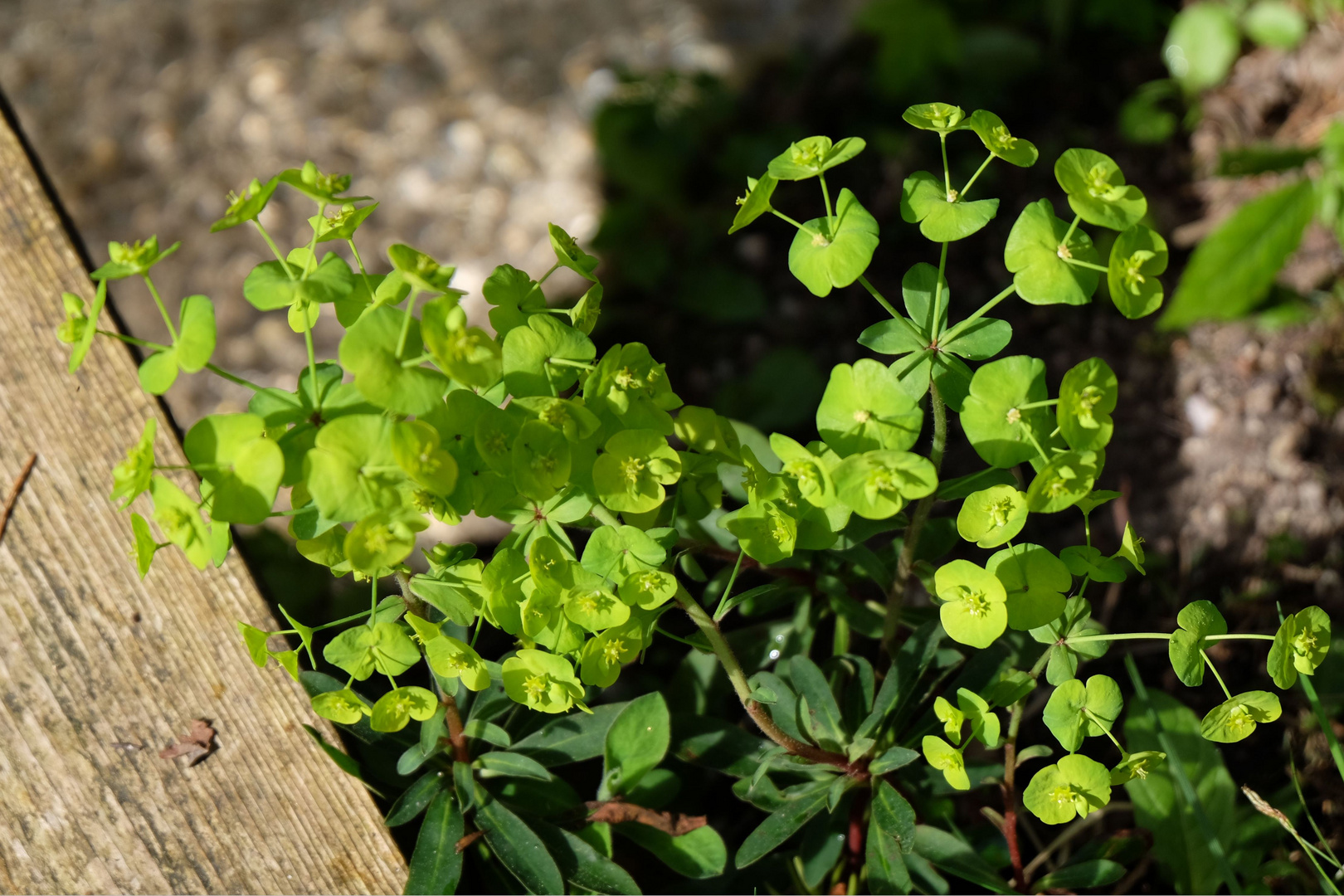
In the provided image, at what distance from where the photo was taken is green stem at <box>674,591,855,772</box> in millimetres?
1186

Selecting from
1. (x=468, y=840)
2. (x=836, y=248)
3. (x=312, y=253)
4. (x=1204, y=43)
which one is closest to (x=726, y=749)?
(x=468, y=840)

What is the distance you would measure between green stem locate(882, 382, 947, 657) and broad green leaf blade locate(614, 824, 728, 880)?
15.1 inches

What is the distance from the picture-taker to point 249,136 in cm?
361

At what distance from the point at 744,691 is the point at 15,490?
1.12 m

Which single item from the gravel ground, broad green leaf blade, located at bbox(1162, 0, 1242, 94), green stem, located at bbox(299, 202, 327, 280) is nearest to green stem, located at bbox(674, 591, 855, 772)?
green stem, located at bbox(299, 202, 327, 280)

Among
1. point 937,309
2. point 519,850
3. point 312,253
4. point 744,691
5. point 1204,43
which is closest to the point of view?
point 312,253

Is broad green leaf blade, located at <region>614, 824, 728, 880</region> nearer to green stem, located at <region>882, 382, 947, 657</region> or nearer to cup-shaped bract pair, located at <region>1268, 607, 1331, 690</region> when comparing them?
green stem, located at <region>882, 382, 947, 657</region>

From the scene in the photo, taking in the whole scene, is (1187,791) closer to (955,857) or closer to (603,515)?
(955,857)

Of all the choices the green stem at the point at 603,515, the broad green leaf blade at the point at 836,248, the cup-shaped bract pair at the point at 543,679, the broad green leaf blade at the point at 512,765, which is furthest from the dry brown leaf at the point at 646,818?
the broad green leaf blade at the point at 836,248

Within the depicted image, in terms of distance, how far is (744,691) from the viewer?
1.25 m

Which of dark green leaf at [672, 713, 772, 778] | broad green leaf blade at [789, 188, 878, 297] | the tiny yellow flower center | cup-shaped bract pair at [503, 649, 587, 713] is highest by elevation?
broad green leaf blade at [789, 188, 878, 297]

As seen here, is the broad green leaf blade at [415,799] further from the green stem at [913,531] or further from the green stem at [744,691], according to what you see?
the green stem at [913,531]

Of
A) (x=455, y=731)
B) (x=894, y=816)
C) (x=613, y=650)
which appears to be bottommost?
(x=894, y=816)

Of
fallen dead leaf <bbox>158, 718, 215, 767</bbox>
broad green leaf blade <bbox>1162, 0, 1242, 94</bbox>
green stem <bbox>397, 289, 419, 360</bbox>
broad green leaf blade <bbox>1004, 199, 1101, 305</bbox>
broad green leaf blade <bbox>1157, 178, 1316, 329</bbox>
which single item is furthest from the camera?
broad green leaf blade <bbox>1162, 0, 1242, 94</bbox>
